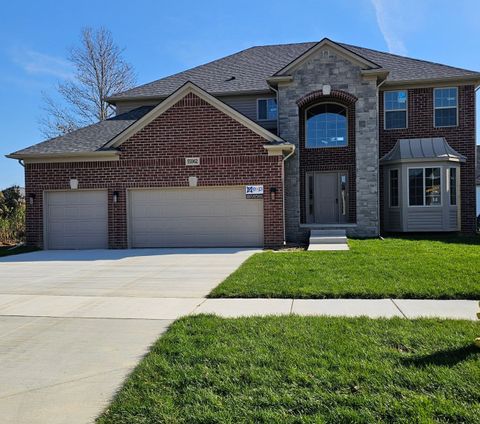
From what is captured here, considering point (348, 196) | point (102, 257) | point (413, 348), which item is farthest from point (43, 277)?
point (348, 196)

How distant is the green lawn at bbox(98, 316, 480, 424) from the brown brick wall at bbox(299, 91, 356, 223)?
42.0ft

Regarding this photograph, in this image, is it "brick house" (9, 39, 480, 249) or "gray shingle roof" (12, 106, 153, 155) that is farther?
"gray shingle roof" (12, 106, 153, 155)

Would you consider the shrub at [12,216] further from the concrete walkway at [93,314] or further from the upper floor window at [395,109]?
the upper floor window at [395,109]

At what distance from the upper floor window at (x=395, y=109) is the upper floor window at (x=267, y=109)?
15.5ft

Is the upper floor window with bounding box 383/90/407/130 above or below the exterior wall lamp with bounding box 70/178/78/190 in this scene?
above

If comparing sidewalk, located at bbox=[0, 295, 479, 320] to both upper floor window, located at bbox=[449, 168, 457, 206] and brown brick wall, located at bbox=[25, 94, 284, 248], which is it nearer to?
brown brick wall, located at bbox=[25, 94, 284, 248]

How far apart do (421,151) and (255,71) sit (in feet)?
27.8

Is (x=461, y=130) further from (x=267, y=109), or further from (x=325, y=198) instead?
(x=267, y=109)

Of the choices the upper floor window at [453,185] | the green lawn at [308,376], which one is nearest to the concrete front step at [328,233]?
the upper floor window at [453,185]

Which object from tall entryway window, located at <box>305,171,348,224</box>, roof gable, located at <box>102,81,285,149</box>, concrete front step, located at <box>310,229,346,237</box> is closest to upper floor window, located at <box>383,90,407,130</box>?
tall entryway window, located at <box>305,171,348,224</box>

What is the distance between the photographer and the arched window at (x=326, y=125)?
18156 millimetres

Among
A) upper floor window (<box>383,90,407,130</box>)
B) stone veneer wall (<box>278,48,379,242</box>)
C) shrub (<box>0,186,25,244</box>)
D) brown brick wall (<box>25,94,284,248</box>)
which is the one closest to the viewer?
brown brick wall (<box>25,94,284,248</box>)

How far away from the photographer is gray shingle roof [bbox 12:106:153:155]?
15.6 metres

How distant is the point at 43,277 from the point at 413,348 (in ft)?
26.6
